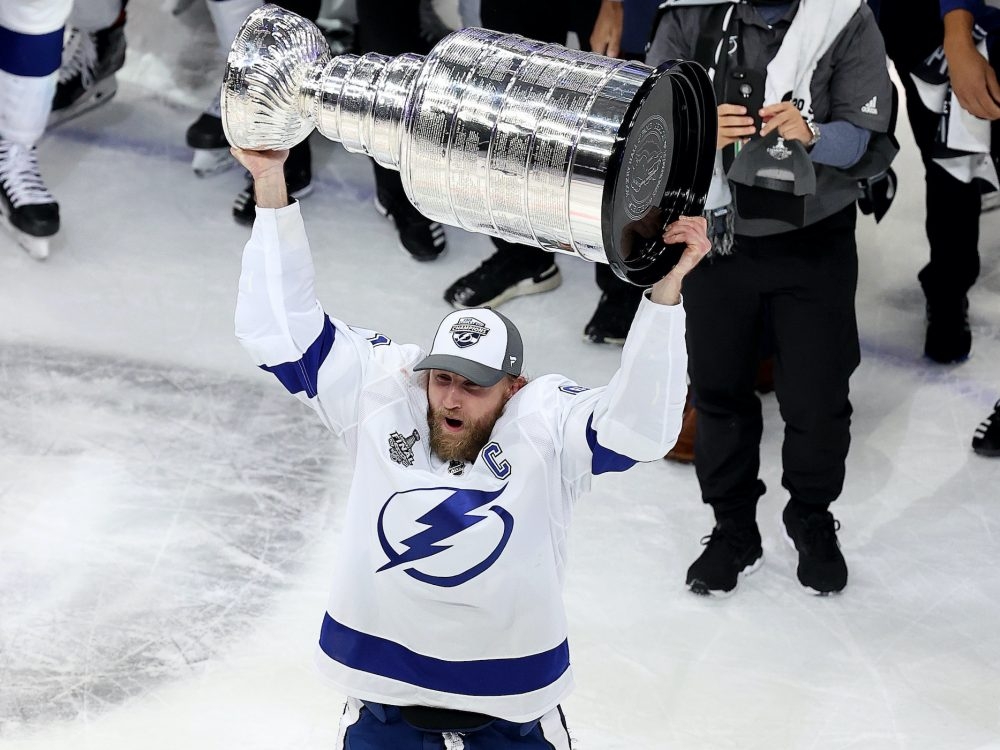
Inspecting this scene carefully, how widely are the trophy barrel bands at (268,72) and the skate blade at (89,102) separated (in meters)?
3.17

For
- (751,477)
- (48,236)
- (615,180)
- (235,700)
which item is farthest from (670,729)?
(48,236)

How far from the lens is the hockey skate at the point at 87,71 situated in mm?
4723

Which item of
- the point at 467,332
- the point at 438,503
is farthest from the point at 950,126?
the point at 438,503

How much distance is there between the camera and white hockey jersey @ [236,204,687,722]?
6.76 feet

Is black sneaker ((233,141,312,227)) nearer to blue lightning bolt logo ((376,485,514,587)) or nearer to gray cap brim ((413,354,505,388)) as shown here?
gray cap brim ((413,354,505,388))

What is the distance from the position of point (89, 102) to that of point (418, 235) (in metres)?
1.39

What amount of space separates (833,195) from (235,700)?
1.49 m

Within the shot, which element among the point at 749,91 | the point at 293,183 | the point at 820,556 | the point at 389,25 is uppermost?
the point at 749,91

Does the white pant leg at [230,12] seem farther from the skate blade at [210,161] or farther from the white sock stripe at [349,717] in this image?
the white sock stripe at [349,717]

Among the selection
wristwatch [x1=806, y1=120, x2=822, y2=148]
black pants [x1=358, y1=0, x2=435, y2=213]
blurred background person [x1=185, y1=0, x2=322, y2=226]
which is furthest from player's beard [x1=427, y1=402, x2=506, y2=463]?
blurred background person [x1=185, y1=0, x2=322, y2=226]

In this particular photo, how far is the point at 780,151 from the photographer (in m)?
2.60

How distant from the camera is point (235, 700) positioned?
2.80 m

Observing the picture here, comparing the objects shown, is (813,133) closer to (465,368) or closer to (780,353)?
(780,353)

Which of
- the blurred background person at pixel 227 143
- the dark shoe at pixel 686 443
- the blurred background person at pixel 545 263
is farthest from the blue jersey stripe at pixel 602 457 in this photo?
the blurred background person at pixel 227 143
